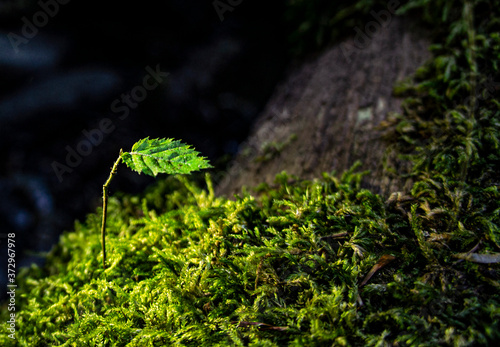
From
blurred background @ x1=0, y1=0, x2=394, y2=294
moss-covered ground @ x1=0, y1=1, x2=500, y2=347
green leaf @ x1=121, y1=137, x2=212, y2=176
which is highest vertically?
blurred background @ x1=0, y1=0, x2=394, y2=294

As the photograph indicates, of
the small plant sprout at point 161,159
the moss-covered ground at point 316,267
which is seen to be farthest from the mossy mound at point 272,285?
the small plant sprout at point 161,159

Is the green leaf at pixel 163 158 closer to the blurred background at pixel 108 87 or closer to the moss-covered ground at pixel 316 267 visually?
the moss-covered ground at pixel 316 267

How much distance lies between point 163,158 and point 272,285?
785mm

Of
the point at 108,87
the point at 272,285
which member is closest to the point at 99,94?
the point at 108,87

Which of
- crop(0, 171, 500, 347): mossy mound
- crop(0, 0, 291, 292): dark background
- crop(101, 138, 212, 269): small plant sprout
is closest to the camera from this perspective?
crop(0, 171, 500, 347): mossy mound

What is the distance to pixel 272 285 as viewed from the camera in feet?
4.59

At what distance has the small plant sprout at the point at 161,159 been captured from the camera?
138cm

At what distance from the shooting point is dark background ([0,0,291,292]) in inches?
99.7

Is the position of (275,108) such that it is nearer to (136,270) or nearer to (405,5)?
(405,5)

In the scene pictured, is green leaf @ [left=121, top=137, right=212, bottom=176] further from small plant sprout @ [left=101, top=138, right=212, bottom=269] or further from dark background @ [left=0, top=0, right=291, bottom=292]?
dark background @ [left=0, top=0, right=291, bottom=292]

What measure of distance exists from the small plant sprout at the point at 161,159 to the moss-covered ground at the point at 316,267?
441 mm

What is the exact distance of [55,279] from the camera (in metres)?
1.91

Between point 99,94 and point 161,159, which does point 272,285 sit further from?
point 99,94

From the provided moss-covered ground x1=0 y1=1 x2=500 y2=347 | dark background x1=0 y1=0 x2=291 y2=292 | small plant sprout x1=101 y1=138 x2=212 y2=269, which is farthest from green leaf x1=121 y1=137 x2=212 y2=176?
dark background x1=0 y1=0 x2=291 y2=292
